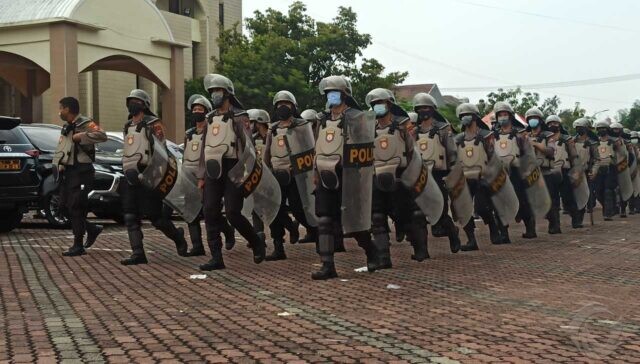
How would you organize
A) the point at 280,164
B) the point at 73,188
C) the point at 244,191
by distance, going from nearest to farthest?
the point at 244,191 → the point at 73,188 → the point at 280,164

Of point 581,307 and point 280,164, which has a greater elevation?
point 280,164

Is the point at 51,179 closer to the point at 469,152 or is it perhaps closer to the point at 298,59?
the point at 469,152

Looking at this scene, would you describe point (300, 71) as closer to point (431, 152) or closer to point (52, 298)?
point (431, 152)

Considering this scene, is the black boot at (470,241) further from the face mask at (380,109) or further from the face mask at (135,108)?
the face mask at (135,108)

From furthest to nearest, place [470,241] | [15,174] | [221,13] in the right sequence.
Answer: [221,13] < [15,174] < [470,241]

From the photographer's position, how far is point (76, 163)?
34.2 ft

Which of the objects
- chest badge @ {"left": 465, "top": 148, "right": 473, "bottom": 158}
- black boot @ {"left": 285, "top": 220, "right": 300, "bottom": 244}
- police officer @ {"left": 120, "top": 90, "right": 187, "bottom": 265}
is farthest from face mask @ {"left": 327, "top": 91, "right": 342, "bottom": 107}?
chest badge @ {"left": 465, "top": 148, "right": 473, "bottom": 158}

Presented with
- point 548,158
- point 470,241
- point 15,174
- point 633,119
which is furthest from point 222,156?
point 633,119

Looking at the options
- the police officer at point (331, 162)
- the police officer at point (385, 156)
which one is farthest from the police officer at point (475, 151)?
the police officer at point (331, 162)

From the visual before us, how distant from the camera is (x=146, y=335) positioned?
5.90 metres

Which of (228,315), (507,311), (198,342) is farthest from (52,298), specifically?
(507,311)

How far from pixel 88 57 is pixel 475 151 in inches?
662

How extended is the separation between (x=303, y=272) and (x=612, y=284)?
2952mm

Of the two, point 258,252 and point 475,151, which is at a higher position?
point 475,151
